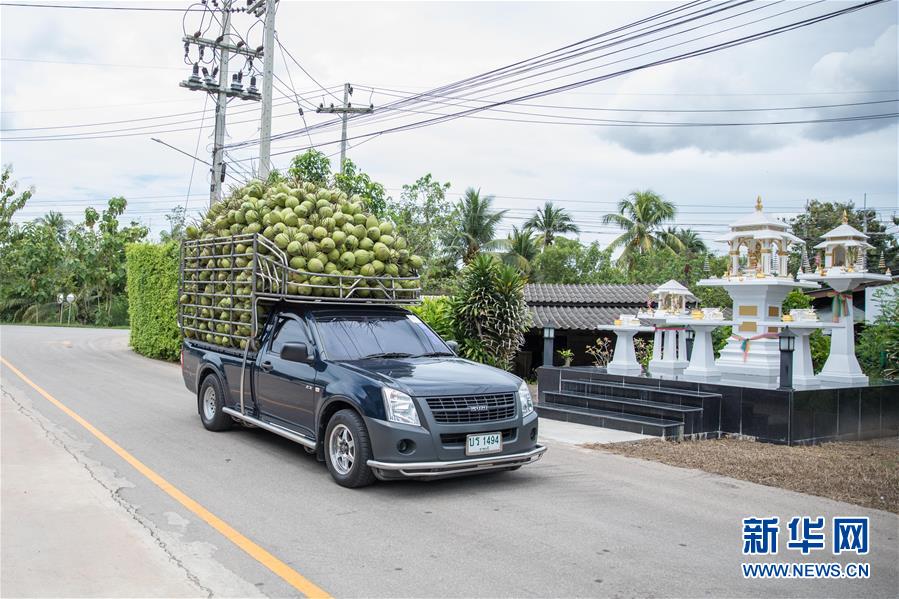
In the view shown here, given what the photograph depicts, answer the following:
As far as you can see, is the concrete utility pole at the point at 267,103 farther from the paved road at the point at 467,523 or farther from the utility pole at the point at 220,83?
the paved road at the point at 467,523

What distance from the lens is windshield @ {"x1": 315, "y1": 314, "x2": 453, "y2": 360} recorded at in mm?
A: 7789

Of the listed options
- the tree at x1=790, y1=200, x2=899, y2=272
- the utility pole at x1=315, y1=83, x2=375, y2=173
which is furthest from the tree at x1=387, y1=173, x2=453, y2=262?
the tree at x1=790, y1=200, x2=899, y2=272

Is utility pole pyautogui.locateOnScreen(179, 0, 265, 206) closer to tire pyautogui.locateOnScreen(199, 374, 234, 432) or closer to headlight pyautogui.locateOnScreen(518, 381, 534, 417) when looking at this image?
tire pyautogui.locateOnScreen(199, 374, 234, 432)

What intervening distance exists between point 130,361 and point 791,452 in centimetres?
1784

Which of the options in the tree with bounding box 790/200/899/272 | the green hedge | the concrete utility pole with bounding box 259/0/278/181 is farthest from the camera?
the tree with bounding box 790/200/899/272

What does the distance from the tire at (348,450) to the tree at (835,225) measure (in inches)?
1356

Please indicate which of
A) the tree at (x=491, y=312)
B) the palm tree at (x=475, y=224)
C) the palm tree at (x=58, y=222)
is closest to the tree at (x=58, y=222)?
the palm tree at (x=58, y=222)

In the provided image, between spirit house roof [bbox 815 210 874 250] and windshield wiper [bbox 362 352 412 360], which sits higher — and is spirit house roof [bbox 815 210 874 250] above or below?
above

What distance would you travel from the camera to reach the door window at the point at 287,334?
8.09 meters

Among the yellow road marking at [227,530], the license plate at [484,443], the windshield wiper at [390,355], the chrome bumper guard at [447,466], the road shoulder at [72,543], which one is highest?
the windshield wiper at [390,355]

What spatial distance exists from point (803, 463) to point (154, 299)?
1928 centimetres

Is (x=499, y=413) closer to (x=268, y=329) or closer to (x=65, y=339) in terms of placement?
(x=268, y=329)

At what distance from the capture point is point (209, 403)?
393 inches

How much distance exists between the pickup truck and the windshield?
0.01m
